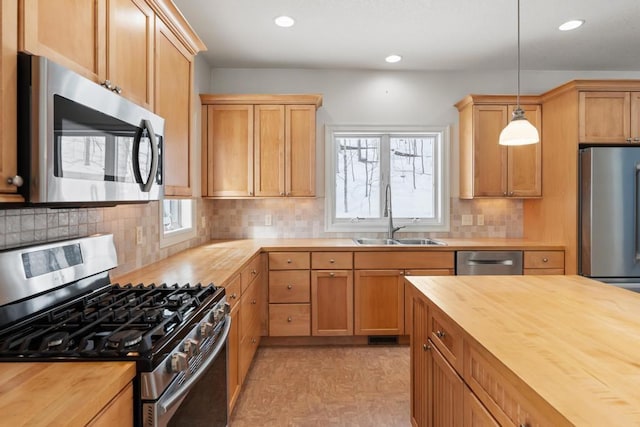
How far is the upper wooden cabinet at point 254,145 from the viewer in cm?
358

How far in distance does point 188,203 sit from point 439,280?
2269 millimetres

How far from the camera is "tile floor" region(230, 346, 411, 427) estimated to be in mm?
2277

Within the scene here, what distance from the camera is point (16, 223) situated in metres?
1.34

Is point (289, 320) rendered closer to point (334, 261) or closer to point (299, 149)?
point (334, 261)

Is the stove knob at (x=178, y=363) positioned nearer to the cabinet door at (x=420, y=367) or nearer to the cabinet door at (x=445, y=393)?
the cabinet door at (x=445, y=393)

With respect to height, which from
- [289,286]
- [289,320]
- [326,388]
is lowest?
[326,388]

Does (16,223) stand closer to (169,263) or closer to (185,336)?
(185,336)

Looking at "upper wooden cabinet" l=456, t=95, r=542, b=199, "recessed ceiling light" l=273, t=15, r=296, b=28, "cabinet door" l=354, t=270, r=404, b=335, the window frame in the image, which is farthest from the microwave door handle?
"upper wooden cabinet" l=456, t=95, r=542, b=199

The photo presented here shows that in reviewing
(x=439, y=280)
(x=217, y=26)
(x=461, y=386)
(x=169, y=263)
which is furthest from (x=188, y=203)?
(x=461, y=386)

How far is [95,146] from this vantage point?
1258 mm

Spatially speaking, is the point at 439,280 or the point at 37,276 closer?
the point at 37,276

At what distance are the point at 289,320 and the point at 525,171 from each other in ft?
8.44

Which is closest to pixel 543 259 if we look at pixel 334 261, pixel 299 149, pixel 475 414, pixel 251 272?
pixel 334 261

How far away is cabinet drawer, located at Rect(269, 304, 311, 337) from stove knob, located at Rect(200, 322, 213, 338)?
1885 millimetres
